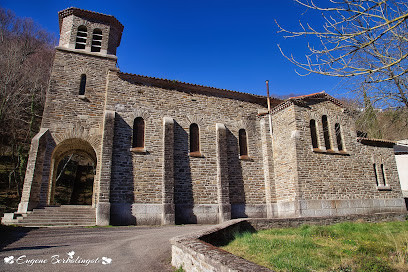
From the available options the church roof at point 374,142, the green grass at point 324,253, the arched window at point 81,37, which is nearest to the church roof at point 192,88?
the arched window at point 81,37

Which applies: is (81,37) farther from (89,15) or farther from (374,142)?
(374,142)

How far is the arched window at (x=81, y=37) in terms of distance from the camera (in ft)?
52.7

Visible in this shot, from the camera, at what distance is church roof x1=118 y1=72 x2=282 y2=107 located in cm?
1551

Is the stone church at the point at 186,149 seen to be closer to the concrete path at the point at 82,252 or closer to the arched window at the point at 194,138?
the arched window at the point at 194,138

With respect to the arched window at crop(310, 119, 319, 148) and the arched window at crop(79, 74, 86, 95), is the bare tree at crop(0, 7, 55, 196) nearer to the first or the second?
the arched window at crop(79, 74, 86, 95)

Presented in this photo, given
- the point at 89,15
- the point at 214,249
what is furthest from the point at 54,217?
the point at 89,15

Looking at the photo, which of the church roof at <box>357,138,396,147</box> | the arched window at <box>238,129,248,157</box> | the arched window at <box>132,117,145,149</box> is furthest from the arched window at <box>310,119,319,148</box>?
the arched window at <box>132,117,145,149</box>

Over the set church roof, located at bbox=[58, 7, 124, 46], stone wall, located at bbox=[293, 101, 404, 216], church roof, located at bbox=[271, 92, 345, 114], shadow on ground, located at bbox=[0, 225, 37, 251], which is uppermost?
church roof, located at bbox=[58, 7, 124, 46]

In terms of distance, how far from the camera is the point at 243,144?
17.0m

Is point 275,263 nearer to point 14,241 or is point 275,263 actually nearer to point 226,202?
point 14,241

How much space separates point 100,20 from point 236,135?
1078 centimetres

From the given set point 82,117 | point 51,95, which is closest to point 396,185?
point 82,117

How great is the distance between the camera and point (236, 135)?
16844mm

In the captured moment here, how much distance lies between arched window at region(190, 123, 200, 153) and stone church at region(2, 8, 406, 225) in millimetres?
58
